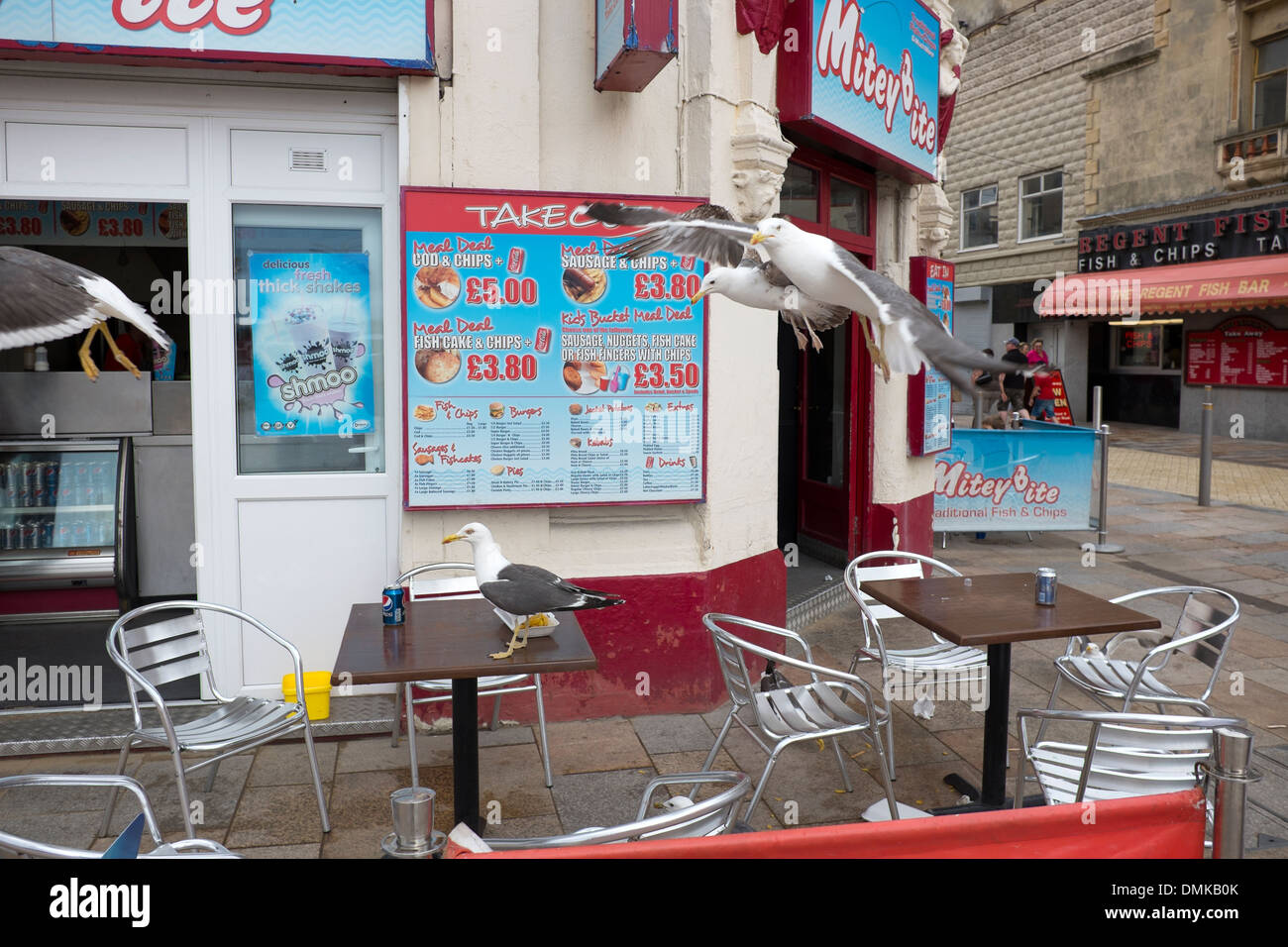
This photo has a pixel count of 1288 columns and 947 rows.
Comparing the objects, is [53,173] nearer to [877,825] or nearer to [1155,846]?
[877,825]

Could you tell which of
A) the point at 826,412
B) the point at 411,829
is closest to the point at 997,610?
the point at 411,829

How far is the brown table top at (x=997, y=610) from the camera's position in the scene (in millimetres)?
3887

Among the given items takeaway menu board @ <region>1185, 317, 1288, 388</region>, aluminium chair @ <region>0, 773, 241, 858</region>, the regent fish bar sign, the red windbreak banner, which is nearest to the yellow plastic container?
aluminium chair @ <region>0, 773, 241, 858</region>

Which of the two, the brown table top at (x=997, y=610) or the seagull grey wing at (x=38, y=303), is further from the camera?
the brown table top at (x=997, y=610)

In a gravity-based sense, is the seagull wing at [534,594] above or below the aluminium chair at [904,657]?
above

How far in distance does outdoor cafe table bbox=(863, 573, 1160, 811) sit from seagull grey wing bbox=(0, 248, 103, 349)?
3158 millimetres

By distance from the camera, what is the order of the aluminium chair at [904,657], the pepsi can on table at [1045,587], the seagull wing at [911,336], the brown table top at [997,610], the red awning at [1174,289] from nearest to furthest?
the seagull wing at [911,336] < the brown table top at [997,610] < the pepsi can on table at [1045,587] < the aluminium chair at [904,657] < the red awning at [1174,289]

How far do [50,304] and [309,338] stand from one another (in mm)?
3469

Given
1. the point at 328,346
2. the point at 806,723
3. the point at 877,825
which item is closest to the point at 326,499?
the point at 328,346

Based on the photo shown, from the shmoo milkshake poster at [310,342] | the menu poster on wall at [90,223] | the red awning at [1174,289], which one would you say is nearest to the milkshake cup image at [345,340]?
the shmoo milkshake poster at [310,342]

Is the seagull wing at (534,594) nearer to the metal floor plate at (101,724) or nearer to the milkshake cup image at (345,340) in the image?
the metal floor plate at (101,724)

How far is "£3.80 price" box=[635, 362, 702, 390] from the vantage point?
5.21 metres

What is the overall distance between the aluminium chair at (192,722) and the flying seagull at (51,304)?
88.6 inches
